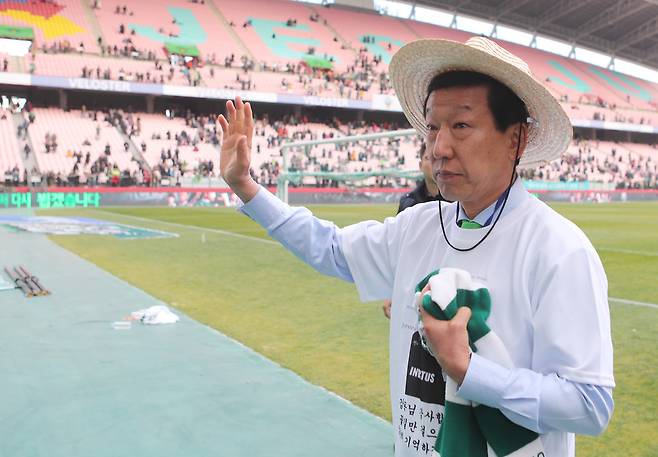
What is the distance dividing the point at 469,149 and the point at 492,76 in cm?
22

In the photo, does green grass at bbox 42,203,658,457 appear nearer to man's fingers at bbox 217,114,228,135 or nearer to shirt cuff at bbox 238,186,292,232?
shirt cuff at bbox 238,186,292,232

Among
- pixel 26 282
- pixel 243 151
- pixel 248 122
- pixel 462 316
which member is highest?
pixel 248 122

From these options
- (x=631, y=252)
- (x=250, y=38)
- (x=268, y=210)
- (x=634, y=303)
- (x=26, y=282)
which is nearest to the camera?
(x=268, y=210)

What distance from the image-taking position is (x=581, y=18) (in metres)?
70.2

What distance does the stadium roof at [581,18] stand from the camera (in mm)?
65375

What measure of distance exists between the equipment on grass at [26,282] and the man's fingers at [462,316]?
316 inches

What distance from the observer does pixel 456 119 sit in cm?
179

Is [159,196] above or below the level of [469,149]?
below

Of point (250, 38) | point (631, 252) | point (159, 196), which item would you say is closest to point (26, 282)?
point (631, 252)

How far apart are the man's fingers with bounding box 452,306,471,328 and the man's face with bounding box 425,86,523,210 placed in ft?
1.18

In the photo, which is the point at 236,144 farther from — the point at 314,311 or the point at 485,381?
the point at 314,311

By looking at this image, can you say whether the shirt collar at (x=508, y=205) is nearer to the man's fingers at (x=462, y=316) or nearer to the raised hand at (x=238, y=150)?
the man's fingers at (x=462, y=316)

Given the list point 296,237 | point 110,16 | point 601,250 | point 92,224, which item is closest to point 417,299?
point 296,237

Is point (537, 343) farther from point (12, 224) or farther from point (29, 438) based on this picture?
point (12, 224)
